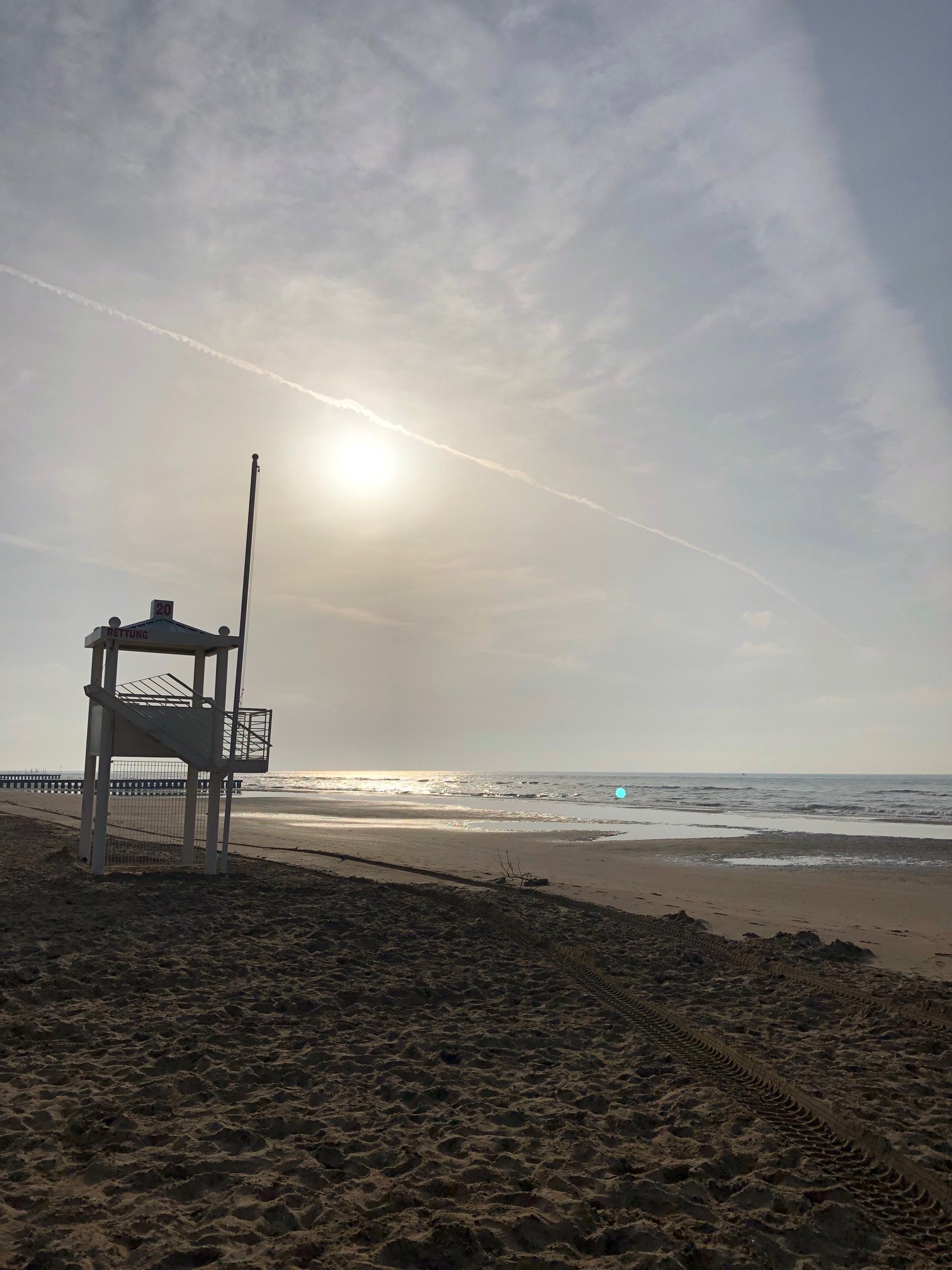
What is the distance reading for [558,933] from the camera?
1420 cm

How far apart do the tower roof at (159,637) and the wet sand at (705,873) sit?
683cm

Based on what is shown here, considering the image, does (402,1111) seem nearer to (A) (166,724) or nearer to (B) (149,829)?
(A) (166,724)

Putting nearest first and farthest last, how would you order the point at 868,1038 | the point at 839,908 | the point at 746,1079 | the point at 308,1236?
the point at 308,1236, the point at 746,1079, the point at 868,1038, the point at 839,908

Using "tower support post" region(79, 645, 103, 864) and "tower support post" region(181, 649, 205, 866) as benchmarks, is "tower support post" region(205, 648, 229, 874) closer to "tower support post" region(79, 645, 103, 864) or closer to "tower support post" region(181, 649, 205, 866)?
"tower support post" region(181, 649, 205, 866)

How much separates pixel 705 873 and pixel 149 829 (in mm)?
21736

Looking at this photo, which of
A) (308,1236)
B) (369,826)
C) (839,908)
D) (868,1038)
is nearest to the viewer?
(308,1236)

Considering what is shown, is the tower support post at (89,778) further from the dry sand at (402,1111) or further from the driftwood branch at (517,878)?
the driftwood branch at (517,878)

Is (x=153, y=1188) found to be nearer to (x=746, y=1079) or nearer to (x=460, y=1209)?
(x=460, y=1209)

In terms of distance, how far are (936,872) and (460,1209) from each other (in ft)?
85.0

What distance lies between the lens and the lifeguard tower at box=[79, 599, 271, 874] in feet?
57.2

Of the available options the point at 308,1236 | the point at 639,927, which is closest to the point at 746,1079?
the point at 308,1236

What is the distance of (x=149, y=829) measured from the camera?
33.8 meters

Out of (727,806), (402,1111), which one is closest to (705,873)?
(402,1111)

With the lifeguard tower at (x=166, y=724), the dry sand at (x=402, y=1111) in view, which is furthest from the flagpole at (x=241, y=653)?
the dry sand at (x=402, y=1111)
